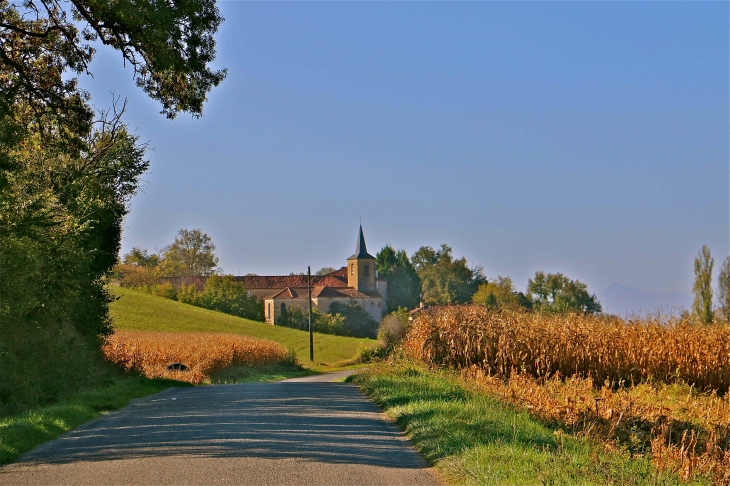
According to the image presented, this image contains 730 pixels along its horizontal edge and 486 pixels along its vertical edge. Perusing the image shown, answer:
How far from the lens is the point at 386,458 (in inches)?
367

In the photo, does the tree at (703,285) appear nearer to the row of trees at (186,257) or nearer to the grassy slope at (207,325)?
the grassy slope at (207,325)

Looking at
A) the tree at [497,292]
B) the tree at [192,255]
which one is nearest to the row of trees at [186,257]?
the tree at [192,255]

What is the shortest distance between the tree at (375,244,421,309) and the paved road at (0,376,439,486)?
125635mm

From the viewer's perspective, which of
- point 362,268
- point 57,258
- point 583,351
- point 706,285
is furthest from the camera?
point 362,268

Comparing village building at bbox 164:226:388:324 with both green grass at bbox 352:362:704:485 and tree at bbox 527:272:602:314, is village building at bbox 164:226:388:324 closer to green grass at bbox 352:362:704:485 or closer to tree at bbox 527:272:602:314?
tree at bbox 527:272:602:314

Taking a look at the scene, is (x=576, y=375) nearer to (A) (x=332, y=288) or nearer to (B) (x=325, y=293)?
(B) (x=325, y=293)

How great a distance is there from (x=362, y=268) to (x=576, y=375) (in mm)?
111910

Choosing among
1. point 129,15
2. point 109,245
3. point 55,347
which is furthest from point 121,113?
point 129,15

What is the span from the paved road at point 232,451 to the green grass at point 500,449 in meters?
0.36

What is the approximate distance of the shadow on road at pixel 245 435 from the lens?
31.6ft

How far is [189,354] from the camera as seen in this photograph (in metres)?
42.9

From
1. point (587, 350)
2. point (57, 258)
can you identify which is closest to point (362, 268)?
point (587, 350)

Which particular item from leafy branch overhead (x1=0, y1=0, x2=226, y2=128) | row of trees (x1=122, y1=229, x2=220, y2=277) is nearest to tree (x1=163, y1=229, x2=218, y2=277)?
row of trees (x1=122, y1=229, x2=220, y2=277)

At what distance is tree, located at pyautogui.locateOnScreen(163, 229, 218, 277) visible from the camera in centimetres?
12900
